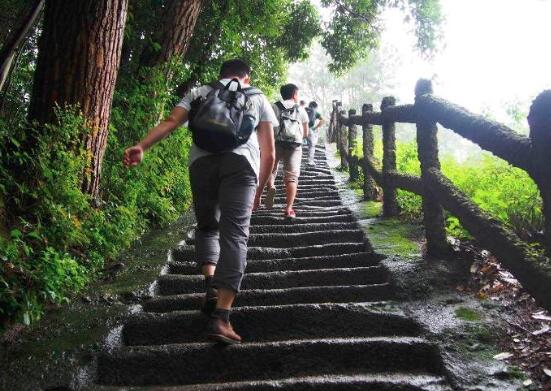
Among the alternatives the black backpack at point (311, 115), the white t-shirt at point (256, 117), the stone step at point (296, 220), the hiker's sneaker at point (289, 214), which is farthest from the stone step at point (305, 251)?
the black backpack at point (311, 115)

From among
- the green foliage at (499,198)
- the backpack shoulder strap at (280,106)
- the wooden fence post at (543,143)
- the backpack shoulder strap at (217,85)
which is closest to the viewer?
the wooden fence post at (543,143)

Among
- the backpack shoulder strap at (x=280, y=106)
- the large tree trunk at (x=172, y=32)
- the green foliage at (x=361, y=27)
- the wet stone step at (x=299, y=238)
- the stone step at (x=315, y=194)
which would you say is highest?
the green foliage at (x=361, y=27)

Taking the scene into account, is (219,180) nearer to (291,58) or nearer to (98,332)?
(98,332)

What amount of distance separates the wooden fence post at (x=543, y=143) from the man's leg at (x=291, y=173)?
12.5 ft

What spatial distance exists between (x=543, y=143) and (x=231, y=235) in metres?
1.74

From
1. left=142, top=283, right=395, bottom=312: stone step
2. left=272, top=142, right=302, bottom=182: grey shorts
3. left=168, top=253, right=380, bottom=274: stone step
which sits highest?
left=272, top=142, right=302, bottom=182: grey shorts

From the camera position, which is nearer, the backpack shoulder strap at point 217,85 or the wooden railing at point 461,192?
the wooden railing at point 461,192

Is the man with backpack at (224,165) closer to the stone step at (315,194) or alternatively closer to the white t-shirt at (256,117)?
the white t-shirt at (256,117)

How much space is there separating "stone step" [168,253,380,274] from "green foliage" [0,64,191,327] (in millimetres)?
719

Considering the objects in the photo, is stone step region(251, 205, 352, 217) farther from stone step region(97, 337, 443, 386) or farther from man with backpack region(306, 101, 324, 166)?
man with backpack region(306, 101, 324, 166)

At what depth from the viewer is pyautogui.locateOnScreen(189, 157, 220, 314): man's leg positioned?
3.02 metres

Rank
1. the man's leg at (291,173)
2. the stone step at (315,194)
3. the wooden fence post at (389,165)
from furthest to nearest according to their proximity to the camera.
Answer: the stone step at (315,194), the man's leg at (291,173), the wooden fence post at (389,165)

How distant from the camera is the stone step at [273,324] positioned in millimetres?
3037

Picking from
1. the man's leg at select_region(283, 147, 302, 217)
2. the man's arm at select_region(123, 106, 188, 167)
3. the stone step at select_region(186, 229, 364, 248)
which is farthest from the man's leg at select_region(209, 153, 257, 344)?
the man's leg at select_region(283, 147, 302, 217)
